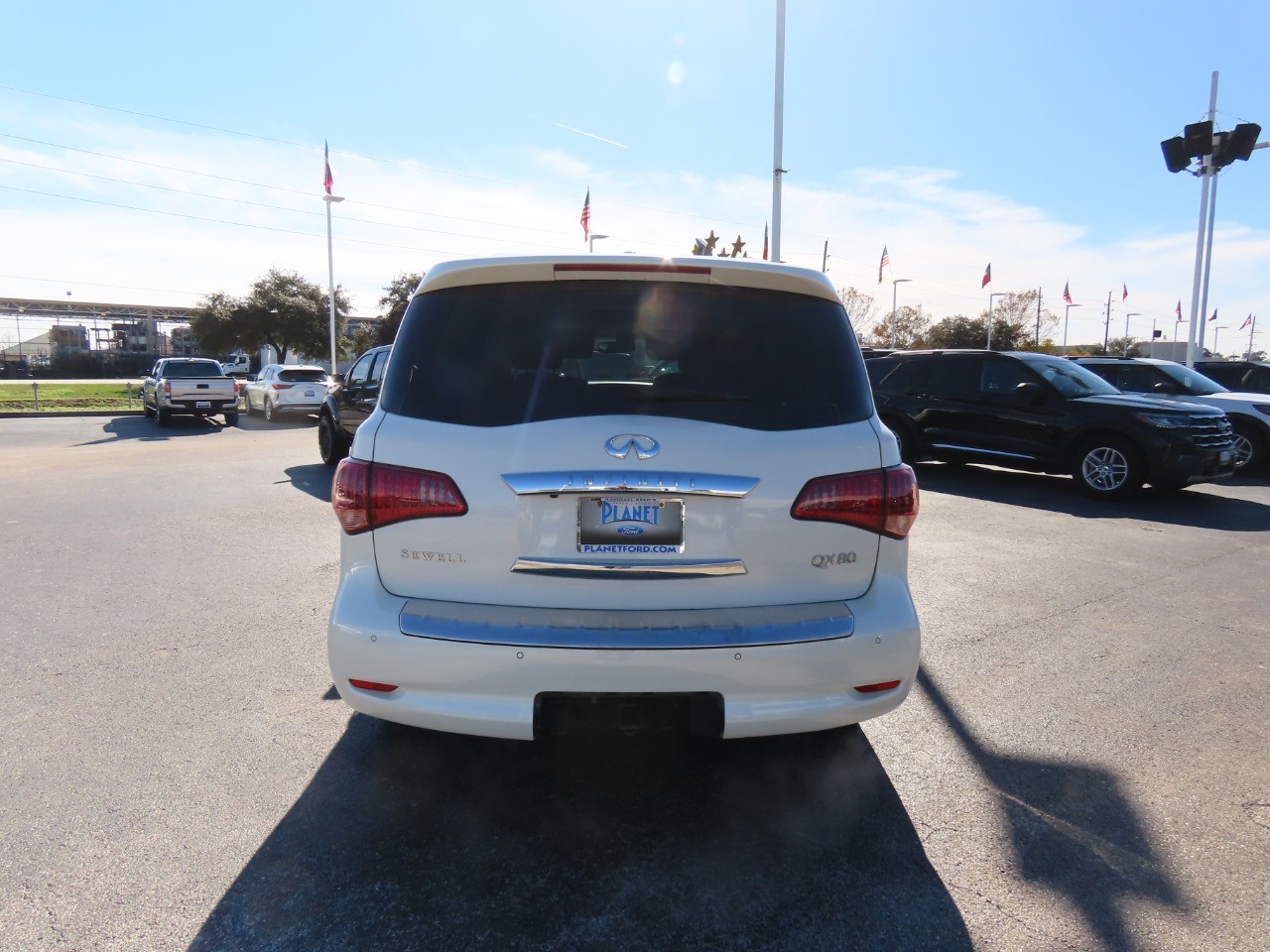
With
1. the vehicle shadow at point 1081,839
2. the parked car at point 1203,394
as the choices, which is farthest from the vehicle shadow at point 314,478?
the parked car at point 1203,394

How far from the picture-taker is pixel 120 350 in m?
80.4

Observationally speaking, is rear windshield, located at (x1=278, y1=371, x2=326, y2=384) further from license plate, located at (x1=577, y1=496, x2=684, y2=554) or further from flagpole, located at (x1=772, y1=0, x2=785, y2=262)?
license plate, located at (x1=577, y1=496, x2=684, y2=554)

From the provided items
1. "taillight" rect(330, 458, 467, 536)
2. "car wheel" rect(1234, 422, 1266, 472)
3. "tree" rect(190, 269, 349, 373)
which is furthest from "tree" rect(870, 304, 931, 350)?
"taillight" rect(330, 458, 467, 536)

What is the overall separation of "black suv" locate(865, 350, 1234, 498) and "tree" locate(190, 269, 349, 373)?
140 feet

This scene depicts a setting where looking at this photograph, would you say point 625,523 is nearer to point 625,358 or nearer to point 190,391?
point 625,358

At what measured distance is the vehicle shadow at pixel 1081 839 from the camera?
2553 millimetres

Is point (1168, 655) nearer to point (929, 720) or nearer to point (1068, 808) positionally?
point (929, 720)

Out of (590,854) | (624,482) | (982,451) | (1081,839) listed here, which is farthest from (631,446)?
(982,451)

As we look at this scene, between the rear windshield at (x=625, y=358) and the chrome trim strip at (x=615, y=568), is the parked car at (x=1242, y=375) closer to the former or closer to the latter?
the rear windshield at (x=625, y=358)

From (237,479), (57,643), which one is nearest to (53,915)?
(57,643)

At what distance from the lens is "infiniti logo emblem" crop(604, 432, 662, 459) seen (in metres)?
2.65

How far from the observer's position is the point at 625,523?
2688mm

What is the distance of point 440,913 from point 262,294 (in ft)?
171

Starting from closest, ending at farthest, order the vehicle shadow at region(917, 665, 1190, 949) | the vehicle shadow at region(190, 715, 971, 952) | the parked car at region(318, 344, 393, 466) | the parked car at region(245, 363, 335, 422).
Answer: the vehicle shadow at region(190, 715, 971, 952), the vehicle shadow at region(917, 665, 1190, 949), the parked car at region(318, 344, 393, 466), the parked car at region(245, 363, 335, 422)
